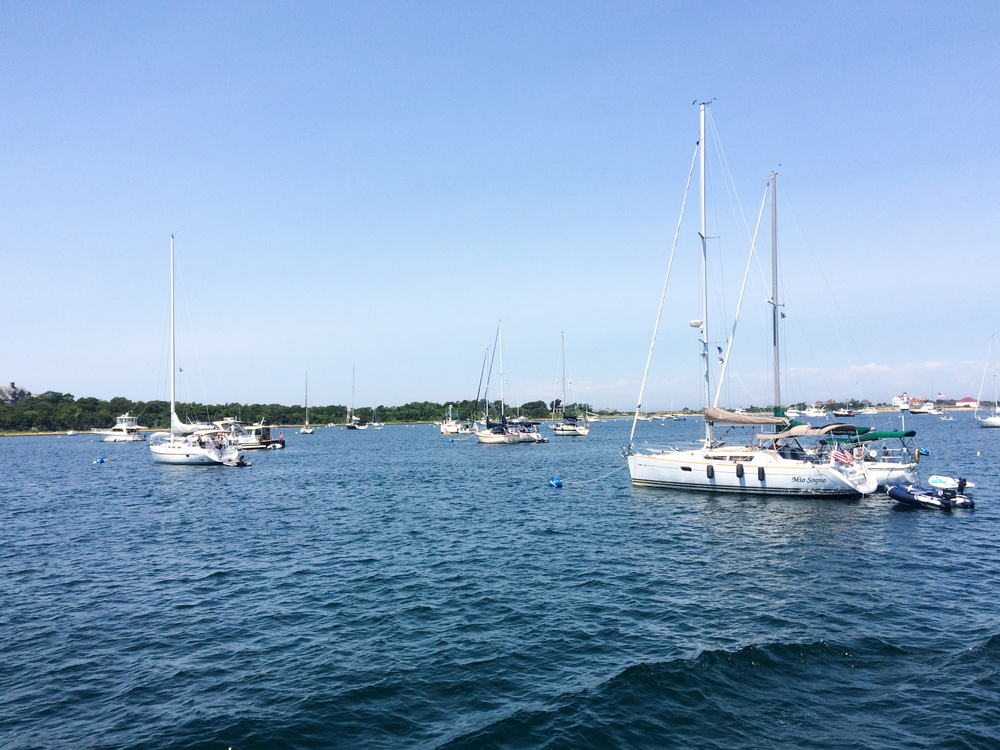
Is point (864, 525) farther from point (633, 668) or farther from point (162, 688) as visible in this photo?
point (162, 688)

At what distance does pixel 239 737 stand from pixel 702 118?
4358 cm

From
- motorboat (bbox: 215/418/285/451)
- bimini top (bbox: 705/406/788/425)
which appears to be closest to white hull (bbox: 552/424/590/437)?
motorboat (bbox: 215/418/285/451)

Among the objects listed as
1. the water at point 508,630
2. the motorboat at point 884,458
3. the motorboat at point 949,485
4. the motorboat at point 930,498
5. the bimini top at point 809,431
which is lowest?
the water at point 508,630

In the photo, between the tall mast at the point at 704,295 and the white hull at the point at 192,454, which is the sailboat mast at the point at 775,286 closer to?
the tall mast at the point at 704,295

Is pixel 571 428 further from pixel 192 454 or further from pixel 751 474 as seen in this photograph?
pixel 751 474

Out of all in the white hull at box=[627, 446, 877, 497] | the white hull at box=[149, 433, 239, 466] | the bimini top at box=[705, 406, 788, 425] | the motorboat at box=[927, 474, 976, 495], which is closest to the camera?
the motorboat at box=[927, 474, 976, 495]

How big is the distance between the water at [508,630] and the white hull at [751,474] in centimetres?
234

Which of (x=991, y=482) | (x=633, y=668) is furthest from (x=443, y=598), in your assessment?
(x=991, y=482)

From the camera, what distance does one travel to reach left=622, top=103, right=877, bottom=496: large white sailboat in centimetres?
3603

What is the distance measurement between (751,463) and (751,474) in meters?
0.70

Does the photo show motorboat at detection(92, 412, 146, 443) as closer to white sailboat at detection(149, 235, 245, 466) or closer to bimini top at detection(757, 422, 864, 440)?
white sailboat at detection(149, 235, 245, 466)

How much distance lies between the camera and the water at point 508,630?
36.1 feet

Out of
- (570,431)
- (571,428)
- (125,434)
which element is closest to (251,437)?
(125,434)

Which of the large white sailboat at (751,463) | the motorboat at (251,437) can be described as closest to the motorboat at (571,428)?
the motorboat at (251,437)
